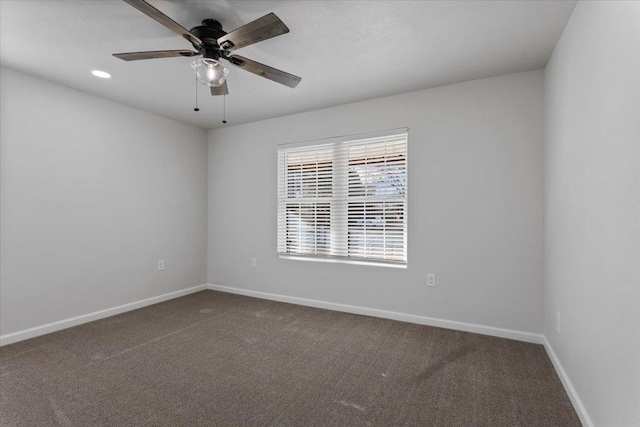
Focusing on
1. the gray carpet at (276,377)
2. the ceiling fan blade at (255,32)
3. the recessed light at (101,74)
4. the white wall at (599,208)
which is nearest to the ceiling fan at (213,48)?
the ceiling fan blade at (255,32)

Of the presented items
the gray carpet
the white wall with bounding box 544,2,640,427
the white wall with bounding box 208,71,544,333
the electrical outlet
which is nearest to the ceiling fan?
the white wall with bounding box 544,2,640,427

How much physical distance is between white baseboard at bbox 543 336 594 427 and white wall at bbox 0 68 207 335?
171 inches

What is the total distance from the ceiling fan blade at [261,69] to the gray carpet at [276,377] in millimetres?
2197

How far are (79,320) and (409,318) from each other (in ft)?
11.7

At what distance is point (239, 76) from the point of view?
2926 mm

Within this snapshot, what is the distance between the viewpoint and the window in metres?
3.44

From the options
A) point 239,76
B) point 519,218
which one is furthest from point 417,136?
point 239,76

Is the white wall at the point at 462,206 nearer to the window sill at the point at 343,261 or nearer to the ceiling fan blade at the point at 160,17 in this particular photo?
the window sill at the point at 343,261

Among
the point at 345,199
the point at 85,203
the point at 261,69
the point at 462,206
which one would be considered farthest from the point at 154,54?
the point at 462,206

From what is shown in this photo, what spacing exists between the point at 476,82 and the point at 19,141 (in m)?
4.42

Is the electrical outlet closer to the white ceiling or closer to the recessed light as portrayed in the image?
the white ceiling

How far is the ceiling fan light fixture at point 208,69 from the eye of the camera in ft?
6.56

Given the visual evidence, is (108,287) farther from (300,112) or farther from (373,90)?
(373,90)

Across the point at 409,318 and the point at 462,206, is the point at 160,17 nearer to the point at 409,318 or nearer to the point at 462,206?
the point at 462,206
